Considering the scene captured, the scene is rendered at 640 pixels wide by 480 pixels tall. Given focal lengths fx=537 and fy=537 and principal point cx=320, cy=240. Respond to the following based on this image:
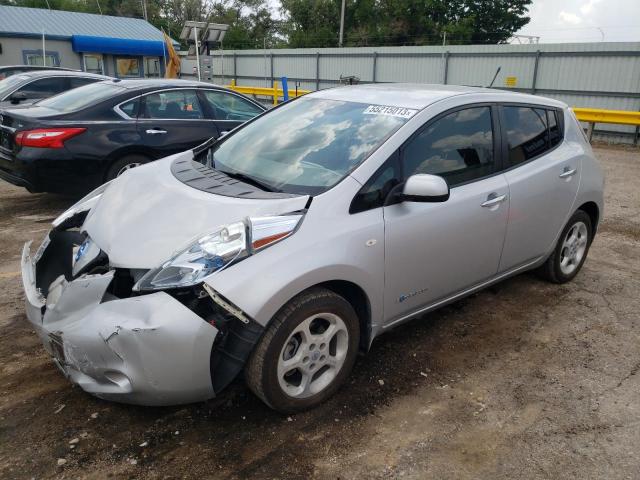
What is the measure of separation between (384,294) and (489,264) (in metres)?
1.08

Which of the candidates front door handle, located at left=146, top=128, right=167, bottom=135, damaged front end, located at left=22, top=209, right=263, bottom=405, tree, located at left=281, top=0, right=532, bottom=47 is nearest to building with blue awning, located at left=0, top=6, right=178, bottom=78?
tree, located at left=281, top=0, right=532, bottom=47

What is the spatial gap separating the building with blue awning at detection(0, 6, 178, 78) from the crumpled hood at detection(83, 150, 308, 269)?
2844 centimetres

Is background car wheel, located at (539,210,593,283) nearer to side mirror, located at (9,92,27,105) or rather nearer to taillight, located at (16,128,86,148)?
taillight, located at (16,128,86,148)

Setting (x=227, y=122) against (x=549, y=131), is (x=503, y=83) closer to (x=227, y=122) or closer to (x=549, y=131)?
(x=227, y=122)

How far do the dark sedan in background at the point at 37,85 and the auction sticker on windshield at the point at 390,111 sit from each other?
23.3 feet

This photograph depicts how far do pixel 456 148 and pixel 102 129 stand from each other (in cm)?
438

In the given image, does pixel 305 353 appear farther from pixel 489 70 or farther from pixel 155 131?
pixel 489 70

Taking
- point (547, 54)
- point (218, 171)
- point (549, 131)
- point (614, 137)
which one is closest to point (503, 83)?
point (547, 54)

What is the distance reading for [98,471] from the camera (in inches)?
97.4

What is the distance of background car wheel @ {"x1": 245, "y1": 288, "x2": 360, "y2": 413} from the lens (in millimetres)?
2637

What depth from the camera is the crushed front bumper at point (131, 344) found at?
95.0 inches

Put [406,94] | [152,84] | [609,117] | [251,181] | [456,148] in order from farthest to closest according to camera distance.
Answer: [609,117]
[152,84]
[406,94]
[456,148]
[251,181]

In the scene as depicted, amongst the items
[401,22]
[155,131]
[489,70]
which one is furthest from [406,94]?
[401,22]

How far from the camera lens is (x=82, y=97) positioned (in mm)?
6602
